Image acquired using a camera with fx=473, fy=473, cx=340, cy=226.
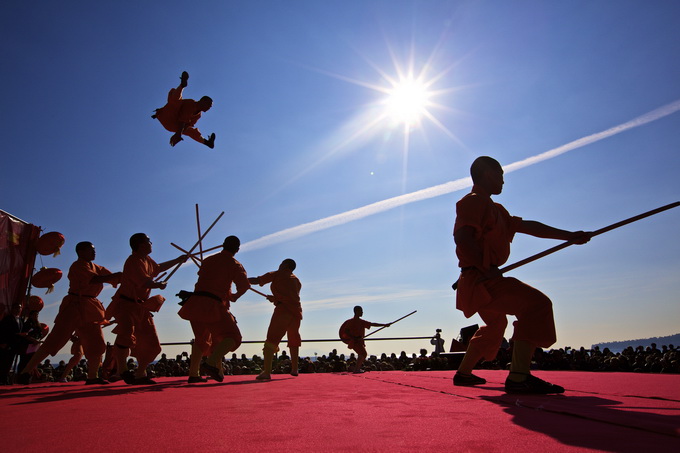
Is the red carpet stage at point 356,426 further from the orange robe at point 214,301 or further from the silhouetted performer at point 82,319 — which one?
the silhouetted performer at point 82,319

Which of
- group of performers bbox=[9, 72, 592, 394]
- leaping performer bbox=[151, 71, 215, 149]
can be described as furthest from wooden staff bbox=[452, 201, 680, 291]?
leaping performer bbox=[151, 71, 215, 149]

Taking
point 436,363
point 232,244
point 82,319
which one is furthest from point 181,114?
point 436,363

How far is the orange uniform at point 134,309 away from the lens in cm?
571

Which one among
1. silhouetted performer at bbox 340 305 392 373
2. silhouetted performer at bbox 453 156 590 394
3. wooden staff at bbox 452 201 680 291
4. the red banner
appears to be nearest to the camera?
silhouetted performer at bbox 453 156 590 394

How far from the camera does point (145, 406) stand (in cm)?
286

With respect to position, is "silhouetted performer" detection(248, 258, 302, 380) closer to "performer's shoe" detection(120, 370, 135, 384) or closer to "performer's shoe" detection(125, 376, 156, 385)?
"performer's shoe" detection(125, 376, 156, 385)

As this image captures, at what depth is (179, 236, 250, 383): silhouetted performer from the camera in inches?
216

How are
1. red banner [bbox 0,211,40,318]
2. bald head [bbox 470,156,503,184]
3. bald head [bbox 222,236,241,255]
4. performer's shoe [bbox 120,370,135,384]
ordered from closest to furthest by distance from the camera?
bald head [bbox 470,156,503,184] → performer's shoe [bbox 120,370,135,384] → bald head [bbox 222,236,241,255] → red banner [bbox 0,211,40,318]

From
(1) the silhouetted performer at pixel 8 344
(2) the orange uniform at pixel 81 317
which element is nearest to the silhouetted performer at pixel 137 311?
(2) the orange uniform at pixel 81 317

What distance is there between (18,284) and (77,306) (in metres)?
2.74

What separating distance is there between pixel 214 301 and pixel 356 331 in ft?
16.8

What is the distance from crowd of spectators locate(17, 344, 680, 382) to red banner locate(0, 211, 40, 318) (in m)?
1.74

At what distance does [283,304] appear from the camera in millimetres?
7473

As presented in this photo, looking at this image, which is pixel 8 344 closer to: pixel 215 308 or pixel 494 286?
pixel 215 308
